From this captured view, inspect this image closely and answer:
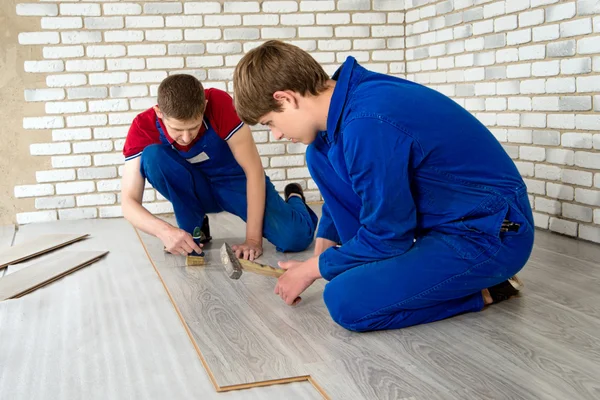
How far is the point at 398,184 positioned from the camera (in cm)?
179

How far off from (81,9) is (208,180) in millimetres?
1757

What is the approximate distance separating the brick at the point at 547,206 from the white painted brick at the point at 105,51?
2.72 m

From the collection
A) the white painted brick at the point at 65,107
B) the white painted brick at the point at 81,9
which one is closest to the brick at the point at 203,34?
the white painted brick at the point at 81,9

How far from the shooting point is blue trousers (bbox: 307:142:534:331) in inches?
76.0

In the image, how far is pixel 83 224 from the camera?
167 inches

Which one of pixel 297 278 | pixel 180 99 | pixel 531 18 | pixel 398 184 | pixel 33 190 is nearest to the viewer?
pixel 398 184

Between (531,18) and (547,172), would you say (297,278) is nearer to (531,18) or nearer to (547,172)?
(547,172)

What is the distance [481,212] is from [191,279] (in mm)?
1279

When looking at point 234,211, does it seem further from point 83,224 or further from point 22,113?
point 22,113

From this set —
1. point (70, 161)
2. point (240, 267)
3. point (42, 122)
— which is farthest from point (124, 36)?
point (240, 267)

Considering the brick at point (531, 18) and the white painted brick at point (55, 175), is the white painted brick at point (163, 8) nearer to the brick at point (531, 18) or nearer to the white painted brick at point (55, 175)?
the white painted brick at point (55, 175)

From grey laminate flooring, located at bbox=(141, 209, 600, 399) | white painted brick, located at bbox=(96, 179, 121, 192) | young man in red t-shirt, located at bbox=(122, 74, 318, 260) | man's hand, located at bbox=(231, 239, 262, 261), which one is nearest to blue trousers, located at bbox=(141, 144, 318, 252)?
young man in red t-shirt, located at bbox=(122, 74, 318, 260)

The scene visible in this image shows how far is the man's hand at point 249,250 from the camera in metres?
2.98

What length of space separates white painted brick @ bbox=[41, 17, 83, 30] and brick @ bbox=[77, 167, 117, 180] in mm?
912
